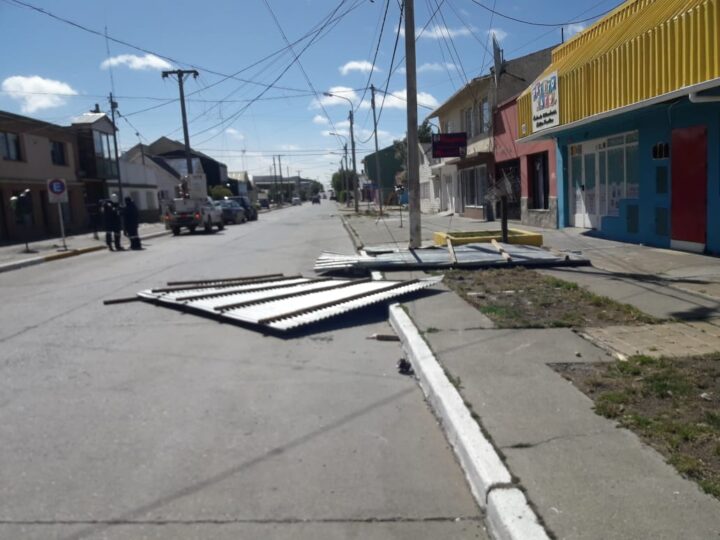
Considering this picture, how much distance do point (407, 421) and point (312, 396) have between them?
105 cm

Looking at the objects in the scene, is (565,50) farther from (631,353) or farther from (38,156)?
(38,156)

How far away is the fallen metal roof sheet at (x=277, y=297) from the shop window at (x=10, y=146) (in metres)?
23.2

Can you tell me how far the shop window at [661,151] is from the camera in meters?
13.6

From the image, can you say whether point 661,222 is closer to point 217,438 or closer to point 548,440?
point 548,440

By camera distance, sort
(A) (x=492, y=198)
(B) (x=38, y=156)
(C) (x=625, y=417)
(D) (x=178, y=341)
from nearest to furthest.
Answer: (C) (x=625, y=417), (D) (x=178, y=341), (A) (x=492, y=198), (B) (x=38, y=156)

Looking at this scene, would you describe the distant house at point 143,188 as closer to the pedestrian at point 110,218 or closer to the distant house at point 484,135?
the pedestrian at point 110,218

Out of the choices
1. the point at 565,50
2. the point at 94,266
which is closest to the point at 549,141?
the point at 565,50

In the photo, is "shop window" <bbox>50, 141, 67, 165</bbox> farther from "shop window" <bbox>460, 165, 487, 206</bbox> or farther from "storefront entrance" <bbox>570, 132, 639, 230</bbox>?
"storefront entrance" <bbox>570, 132, 639, 230</bbox>

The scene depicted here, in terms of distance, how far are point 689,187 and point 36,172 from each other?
1221 inches

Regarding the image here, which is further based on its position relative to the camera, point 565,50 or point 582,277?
point 565,50

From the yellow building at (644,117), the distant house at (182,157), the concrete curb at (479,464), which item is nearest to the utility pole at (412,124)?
the yellow building at (644,117)

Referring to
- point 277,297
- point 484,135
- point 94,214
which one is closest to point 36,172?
point 94,214

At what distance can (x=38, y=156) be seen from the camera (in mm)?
32969

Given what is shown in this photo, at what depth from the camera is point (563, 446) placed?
396cm
